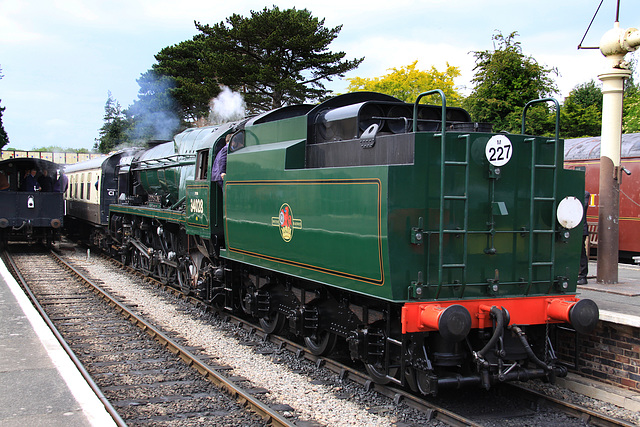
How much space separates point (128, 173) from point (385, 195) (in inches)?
477

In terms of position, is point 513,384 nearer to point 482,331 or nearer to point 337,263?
point 482,331

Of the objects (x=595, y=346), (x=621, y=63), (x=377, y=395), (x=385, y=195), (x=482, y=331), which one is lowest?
(x=377, y=395)

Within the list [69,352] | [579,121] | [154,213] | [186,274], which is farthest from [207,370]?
[579,121]

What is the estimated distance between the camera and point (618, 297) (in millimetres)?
7254

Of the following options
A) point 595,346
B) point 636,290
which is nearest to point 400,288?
point 595,346

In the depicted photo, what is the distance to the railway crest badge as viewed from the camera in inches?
241

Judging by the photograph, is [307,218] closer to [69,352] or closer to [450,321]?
[450,321]

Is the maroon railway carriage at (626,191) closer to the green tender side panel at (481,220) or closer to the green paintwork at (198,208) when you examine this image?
the green tender side panel at (481,220)

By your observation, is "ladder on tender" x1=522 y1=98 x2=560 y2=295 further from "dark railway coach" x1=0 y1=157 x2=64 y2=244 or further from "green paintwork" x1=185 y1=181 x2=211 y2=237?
"dark railway coach" x1=0 y1=157 x2=64 y2=244

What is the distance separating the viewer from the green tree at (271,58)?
1023 inches

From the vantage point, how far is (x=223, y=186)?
8023 mm

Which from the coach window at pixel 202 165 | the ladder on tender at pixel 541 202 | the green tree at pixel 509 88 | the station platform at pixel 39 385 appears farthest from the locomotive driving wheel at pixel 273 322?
the green tree at pixel 509 88

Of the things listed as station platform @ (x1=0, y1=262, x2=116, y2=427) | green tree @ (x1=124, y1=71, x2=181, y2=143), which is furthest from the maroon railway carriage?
green tree @ (x1=124, y1=71, x2=181, y2=143)

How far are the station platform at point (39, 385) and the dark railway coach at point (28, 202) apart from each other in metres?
11.7
